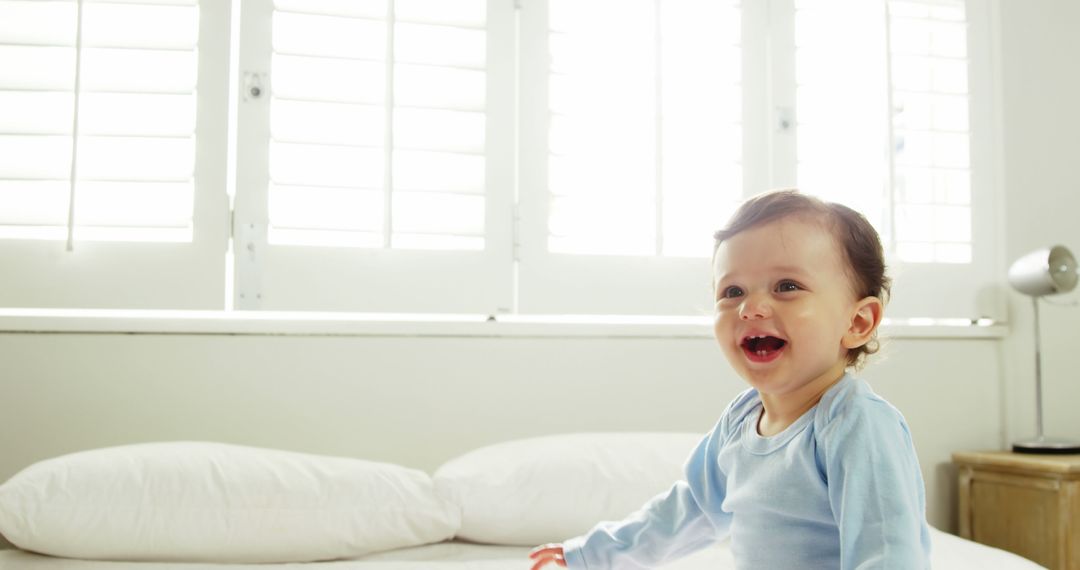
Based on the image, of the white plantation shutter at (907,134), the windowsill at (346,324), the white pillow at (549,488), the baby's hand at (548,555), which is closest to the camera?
the baby's hand at (548,555)

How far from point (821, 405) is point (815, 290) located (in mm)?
110

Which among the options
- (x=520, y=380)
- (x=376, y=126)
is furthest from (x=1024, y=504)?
(x=376, y=126)

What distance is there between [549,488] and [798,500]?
2.55 feet

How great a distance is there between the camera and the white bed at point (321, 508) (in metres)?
1.40

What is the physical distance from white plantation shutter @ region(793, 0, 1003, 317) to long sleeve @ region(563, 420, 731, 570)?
55.8 inches

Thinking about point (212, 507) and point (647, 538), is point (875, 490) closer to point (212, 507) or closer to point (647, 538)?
point (647, 538)

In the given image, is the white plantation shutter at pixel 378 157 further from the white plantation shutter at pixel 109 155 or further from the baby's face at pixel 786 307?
the baby's face at pixel 786 307

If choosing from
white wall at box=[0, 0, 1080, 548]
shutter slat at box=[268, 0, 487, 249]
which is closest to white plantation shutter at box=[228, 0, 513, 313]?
shutter slat at box=[268, 0, 487, 249]

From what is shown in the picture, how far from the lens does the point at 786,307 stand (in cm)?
88

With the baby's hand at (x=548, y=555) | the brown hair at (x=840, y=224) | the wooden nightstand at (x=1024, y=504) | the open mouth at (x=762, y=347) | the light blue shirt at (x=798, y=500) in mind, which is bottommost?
the wooden nightstand at (x=1024, y=504)

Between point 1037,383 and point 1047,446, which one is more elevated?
point 1037,383

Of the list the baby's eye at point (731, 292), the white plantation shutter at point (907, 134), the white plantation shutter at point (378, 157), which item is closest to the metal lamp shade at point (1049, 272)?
the white plantation shutter at point (907, 134)

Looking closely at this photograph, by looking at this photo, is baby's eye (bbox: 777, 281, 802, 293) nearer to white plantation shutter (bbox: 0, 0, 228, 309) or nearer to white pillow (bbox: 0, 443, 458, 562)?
white pillow (bbox: 0, 443, 458, 562)

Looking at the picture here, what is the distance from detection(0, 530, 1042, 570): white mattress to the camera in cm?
139
